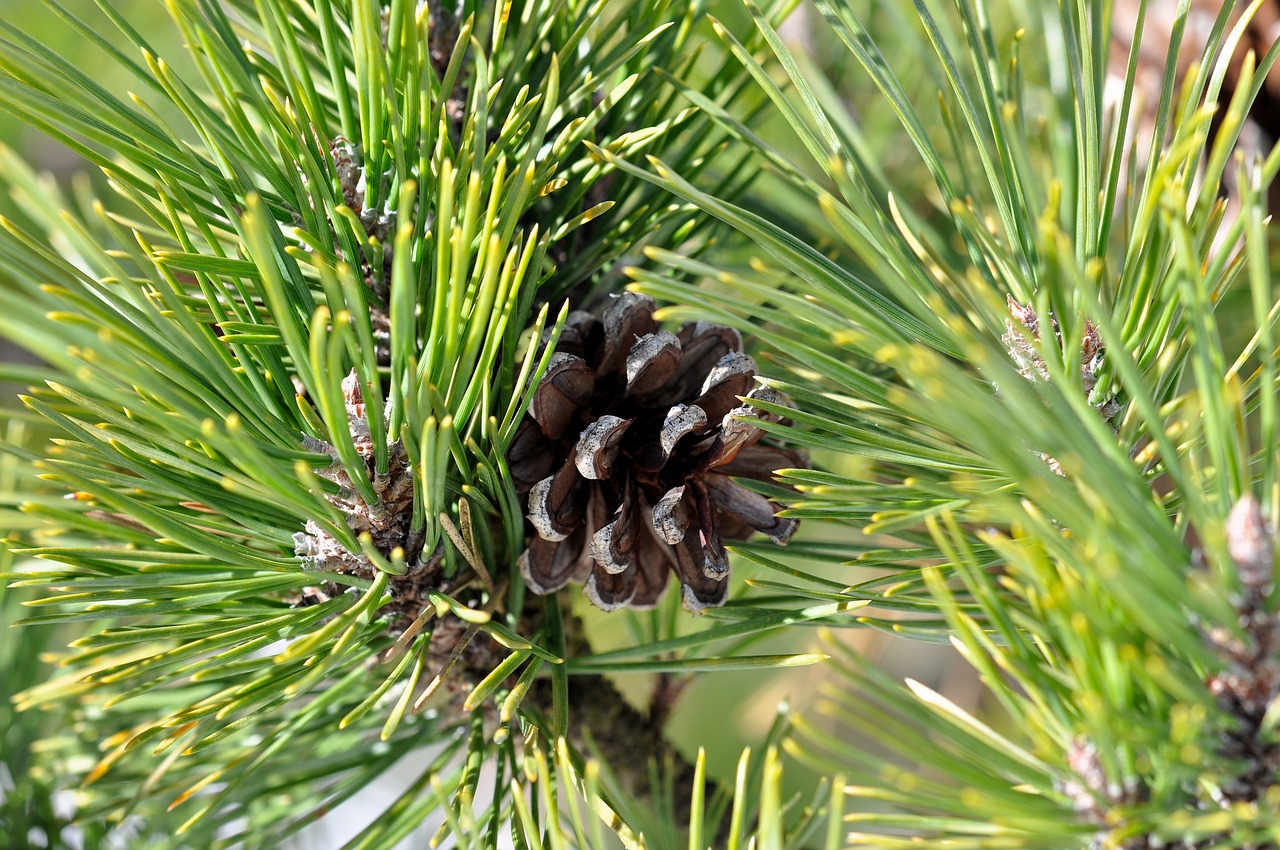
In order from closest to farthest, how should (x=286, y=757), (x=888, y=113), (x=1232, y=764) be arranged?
(x=1232, y=764), (x=286, y=757), (x=888, y=113)

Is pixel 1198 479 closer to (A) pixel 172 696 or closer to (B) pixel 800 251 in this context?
(B) pixel 800 251

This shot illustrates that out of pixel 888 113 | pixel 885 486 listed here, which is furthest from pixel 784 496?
pixel 888 113

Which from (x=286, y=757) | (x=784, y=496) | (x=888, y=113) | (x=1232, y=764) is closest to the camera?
(x=1232, y=764)

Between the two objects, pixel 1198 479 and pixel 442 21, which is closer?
pixel 1198 479

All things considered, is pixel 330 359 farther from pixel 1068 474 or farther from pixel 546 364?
pixel 1068 474

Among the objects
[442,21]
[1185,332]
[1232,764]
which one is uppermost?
[442,21]

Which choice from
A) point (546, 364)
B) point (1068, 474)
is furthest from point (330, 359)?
point (1068, 474)

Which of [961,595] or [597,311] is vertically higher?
[597,311]

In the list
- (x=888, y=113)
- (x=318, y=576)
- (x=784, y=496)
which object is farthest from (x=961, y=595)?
(x=888, y=113)
